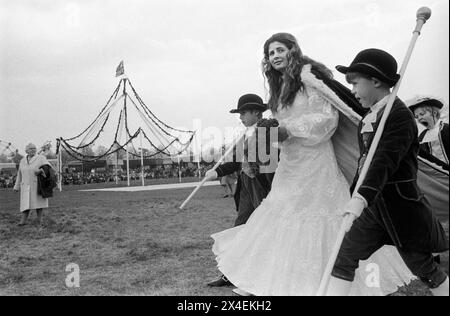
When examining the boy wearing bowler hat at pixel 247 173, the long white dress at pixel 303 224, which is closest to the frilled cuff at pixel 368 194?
the long white dress at pixel 303 224

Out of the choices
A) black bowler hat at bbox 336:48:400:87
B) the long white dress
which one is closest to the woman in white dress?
the long white dress

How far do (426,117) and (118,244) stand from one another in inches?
137

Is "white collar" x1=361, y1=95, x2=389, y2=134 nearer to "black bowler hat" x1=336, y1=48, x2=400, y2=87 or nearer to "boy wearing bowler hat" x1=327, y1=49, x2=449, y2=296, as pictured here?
"boy wearing bowler hat" x1=327, y1=49, x2=449, y2=296

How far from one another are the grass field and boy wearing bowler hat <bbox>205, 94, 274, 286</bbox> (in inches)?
22.9

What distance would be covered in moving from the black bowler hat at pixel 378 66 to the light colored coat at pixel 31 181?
645 cm

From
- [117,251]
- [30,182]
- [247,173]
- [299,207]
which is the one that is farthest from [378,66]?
[30,182]

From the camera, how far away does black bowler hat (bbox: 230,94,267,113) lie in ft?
11.8

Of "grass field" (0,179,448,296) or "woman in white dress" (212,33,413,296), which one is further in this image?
"grass field" (0,179,448,296)

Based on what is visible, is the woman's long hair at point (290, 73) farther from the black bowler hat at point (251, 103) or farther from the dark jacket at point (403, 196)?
the dark jacket at point (403, 196)

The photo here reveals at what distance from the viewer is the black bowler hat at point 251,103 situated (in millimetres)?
3609

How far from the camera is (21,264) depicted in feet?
14.3

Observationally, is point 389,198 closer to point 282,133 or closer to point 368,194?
point 368,194

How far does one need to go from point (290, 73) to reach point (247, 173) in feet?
2.46

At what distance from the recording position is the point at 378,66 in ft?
7.64
